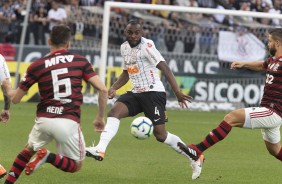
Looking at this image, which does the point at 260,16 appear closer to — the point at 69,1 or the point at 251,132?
the point at 251,132

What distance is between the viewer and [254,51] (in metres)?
22.6

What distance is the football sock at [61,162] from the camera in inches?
349

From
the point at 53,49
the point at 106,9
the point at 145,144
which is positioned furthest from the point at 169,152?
the point at 106,9

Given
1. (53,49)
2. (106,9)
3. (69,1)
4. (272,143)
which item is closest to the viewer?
(53,49)

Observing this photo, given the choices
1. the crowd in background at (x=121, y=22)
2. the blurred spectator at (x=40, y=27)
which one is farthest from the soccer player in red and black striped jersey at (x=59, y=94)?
the blurred spectator at (x=40, y=27)

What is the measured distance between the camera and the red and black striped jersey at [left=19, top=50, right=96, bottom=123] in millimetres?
8750

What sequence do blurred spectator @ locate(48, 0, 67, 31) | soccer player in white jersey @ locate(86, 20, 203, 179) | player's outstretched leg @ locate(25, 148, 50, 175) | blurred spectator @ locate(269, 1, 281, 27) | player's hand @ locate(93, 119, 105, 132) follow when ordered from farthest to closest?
→ blurred spectator @ locate(48, 0, 67, 31) → blurred spectator @ locate(269, 1, 281, 27) → soccer player in white jersey @ locate(86, 20, 203, 179) → player's hand @ locate(93, 119, 105, 132) → player's outstretched leg @ locate(25, 148, 50, 175)

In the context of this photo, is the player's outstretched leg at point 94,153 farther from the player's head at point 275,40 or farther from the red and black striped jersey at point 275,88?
the player's head at point 275,40

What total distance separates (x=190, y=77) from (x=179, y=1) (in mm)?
3380

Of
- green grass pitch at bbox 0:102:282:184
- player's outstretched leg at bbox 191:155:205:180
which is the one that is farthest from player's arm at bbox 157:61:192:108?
green grass pitch at bbox 0:102:282:184

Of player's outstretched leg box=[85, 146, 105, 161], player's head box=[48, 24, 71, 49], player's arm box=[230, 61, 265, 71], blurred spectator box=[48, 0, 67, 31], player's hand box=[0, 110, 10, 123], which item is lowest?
blurred spectator box=[48, 0, 67, 31]

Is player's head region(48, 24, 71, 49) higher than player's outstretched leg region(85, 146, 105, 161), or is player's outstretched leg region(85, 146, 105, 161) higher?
player's head region(48, 24, 71, 49)

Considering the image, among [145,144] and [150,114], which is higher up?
[150,114]

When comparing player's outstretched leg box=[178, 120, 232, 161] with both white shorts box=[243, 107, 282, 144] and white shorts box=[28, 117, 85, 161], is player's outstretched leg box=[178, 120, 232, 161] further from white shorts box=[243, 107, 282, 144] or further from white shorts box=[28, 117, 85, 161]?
white shorts box=[28, 117, 85, 161]
